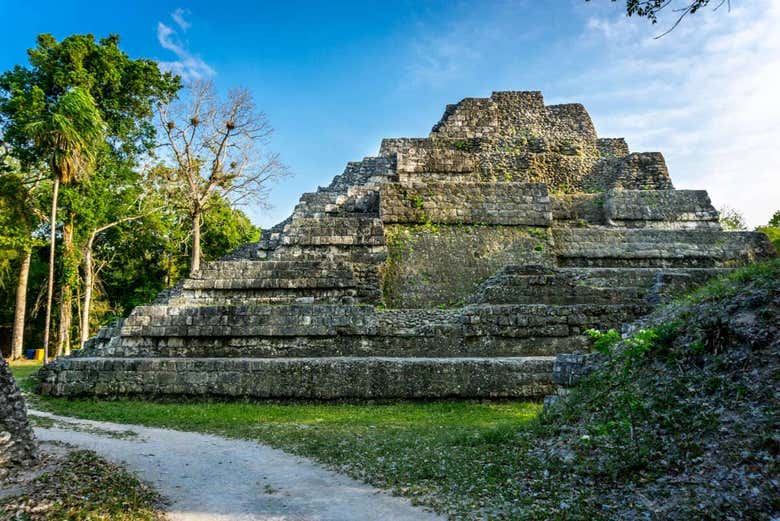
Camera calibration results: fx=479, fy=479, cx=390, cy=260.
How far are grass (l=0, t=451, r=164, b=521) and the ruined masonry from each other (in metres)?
4.66

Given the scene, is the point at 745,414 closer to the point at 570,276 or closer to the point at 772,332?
the point at 772,332

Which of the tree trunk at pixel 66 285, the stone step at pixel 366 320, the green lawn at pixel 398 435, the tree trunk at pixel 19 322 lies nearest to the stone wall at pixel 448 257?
the stone step at pixel 366 320

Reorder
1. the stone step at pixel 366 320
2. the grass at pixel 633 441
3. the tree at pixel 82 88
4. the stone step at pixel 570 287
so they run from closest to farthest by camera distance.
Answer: the grass at pixel 633 441
the stone step at pixel 366 320
the stone step at pixel 570 287
the tree at pixel 82 88

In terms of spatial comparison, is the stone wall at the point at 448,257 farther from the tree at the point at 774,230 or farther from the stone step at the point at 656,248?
the tree at the point at 774,230

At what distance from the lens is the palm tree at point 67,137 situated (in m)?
13.8

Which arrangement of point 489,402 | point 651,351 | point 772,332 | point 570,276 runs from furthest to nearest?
point 570,276 → point 489,402 → point 651,351 → point 772,332

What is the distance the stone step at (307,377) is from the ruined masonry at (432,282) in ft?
0.09

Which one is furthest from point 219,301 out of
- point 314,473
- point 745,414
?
point 745,414

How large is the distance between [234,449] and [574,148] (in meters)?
16.0

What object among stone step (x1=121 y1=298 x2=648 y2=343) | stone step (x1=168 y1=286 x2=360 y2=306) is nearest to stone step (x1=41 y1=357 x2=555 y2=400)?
stone step (x1=121 y1=298 x2=648 y2=343)

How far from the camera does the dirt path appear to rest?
4.00 meters

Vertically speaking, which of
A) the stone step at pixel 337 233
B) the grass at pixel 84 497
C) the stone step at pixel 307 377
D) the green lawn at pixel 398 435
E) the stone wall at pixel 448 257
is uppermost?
the stone step at pixel 337 233

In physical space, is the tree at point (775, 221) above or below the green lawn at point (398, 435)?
above

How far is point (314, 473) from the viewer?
5066 mm
